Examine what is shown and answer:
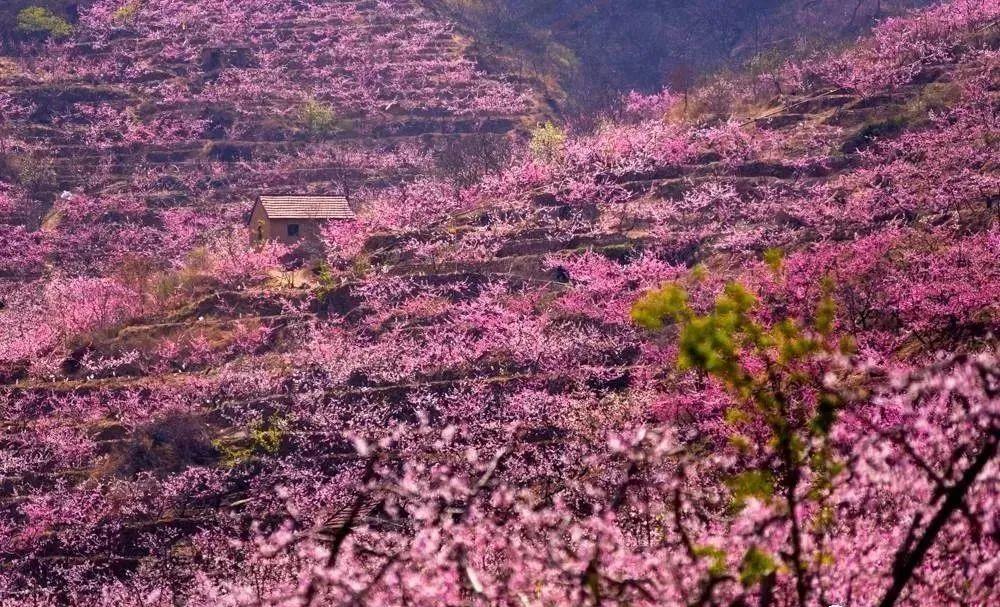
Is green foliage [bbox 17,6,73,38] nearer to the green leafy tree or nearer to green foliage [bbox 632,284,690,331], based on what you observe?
green foliage [bbox 632,284,690,331]

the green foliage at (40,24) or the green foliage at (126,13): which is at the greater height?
the green foliage at (126,13)

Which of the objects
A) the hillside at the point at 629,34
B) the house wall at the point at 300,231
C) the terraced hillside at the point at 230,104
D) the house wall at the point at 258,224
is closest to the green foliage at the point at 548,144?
the terraced hillside at the point at 230,104

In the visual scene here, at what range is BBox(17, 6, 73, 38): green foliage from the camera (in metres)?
76.2

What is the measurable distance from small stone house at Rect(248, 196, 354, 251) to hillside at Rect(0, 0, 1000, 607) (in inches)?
77.2

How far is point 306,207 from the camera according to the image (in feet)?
172

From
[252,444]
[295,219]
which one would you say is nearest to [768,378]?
[252,444]

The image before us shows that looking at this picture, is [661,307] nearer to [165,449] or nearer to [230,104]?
[165,449]

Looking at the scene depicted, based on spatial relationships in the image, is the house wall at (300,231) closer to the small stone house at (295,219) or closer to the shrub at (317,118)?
the small stone house at (295,219)

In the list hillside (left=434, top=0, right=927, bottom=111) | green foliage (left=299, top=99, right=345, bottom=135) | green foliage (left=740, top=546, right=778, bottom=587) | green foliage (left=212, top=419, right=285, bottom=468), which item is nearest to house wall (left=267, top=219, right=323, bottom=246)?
green foliage (left=299, top=99, right=345, bottom=135)

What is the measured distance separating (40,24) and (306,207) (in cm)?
3842

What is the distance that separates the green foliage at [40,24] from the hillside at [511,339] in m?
12.9

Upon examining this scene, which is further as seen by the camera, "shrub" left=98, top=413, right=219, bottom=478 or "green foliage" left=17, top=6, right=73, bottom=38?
"green foliage" left=17, top=6, right=73, bottom=38

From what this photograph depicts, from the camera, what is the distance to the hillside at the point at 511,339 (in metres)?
15.0

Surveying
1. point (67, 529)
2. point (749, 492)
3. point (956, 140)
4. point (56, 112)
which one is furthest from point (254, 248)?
point (749, 492)
